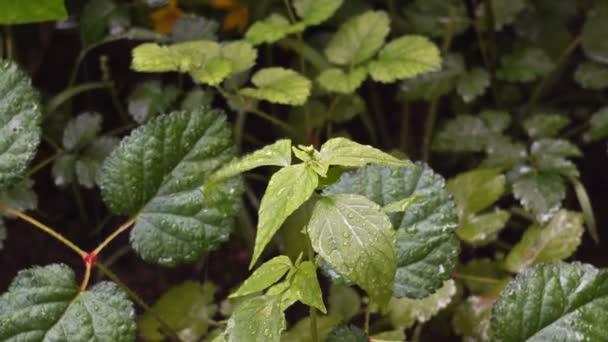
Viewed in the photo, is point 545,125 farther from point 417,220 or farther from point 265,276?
point 265,276

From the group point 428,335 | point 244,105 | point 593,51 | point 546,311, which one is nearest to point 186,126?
point 244,105

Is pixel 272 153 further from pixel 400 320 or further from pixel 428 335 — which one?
pixel 428 335

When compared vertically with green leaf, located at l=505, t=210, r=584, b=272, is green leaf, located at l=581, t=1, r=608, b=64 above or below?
above

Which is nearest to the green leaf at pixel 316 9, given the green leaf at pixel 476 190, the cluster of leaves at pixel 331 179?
the cluster of leaves at pixel 331 179

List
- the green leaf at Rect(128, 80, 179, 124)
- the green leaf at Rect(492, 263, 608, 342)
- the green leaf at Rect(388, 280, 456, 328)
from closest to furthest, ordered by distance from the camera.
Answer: the green leaf at Rect(492, 263, 608, 342) → the green leaf at Rect(388, 280, 456, 328) → the green leaf at Rect(128, 80, 179, 124)

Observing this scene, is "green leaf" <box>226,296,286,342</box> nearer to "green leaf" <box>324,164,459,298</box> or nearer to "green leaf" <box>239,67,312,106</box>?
"green leaf" <box>324,164,459,298</box>

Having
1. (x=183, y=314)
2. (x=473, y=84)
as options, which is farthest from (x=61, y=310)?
(x=473, y=84)

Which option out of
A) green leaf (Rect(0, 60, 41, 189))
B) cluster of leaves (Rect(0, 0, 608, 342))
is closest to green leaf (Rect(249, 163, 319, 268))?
cluster of leaves (Rect(0, 0, 608, 342))
